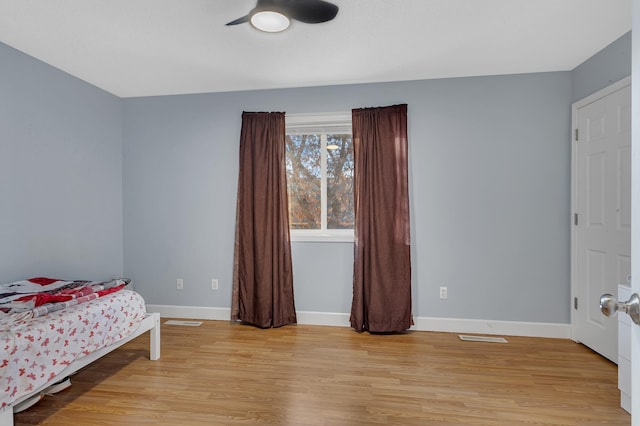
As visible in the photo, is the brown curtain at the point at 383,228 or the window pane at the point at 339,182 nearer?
the brown curtain at the point at 383,228

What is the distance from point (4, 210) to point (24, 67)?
1.21 m

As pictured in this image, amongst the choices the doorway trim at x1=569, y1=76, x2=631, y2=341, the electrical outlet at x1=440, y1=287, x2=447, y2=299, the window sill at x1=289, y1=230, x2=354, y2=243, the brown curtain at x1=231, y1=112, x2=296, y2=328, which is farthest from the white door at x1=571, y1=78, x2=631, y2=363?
the brown curtain at x1=231, y1=112, x2=296, y2=328

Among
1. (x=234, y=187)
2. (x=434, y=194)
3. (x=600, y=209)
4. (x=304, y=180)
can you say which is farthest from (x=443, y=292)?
(x=234, y=187)

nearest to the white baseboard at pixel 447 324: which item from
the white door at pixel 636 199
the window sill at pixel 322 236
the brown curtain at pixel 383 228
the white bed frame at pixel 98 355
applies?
the brown curtain at pixel 383 228

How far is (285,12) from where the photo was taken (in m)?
1.83

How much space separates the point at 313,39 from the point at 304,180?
1443 millimetres

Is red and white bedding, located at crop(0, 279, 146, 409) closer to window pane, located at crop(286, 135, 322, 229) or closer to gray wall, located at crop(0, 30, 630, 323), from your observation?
gray wall, located at crop(0, 30, 630, 323)

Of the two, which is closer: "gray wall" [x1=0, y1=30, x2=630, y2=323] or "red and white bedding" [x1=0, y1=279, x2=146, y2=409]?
"red and white bedding" [x1=0, y1=279, x2=146, y2=409]

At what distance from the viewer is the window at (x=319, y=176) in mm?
3334

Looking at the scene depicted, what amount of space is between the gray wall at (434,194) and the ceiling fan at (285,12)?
4.39 ft

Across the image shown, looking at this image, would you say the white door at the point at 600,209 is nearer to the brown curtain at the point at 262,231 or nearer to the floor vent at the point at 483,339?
the floor vent at the point at 483,339

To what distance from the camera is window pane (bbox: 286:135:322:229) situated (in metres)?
3.40

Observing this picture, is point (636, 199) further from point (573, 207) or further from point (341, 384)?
point (573, 207)

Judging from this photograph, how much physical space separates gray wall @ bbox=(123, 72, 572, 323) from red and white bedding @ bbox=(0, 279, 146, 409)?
3.89 ft
